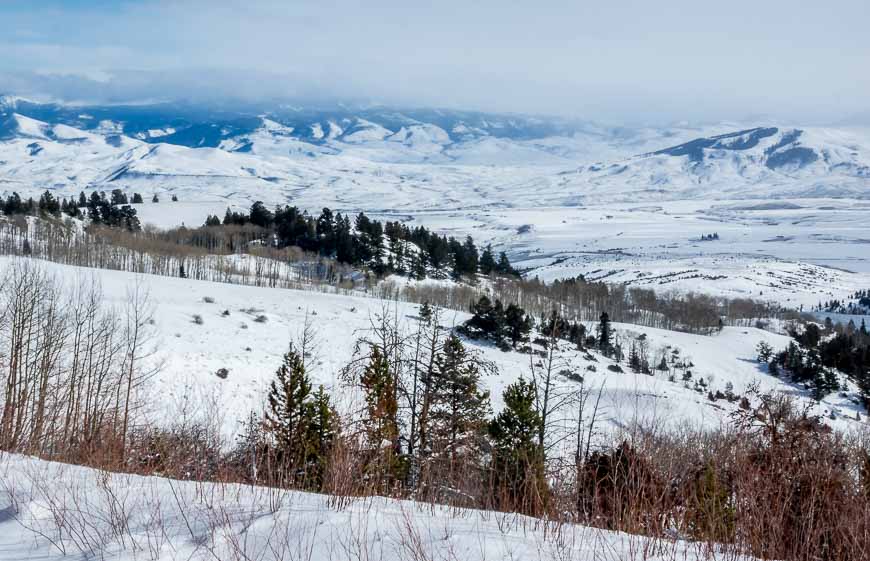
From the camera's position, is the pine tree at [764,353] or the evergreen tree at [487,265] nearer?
the pine tree at [764,353]

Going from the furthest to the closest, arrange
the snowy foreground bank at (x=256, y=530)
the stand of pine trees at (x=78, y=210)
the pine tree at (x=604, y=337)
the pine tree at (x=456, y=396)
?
the stand of pine trees at (x=78, y=210), the pine tree at (x=604, y=337), the pine tree at (x=456, y=396), the snowy foreground bank at (x=256, y=530)

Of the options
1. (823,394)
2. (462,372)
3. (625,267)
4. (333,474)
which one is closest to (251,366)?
(462,372)

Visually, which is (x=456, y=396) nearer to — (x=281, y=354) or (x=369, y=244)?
(x=281, y=354)

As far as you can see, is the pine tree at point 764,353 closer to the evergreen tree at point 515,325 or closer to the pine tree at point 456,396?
the evergreen tree at point 515,325

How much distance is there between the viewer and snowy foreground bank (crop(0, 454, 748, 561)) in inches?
179

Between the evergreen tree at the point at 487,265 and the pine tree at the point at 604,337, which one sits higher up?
the evergreen tree at the point at 487,265

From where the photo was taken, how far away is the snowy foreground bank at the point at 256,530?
14.9 ft

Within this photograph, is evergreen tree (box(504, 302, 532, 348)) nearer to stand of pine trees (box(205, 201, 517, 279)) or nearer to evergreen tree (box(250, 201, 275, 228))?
stand of pine trees (box(205, 201, 517, 279))

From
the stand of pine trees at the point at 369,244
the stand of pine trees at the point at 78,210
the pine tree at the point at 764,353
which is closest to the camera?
the pine tree at the point at 764,353

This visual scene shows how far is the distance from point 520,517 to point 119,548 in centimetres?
350

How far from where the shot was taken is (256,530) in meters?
4.84

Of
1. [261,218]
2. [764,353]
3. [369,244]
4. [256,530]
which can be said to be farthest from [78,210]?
[256,530]

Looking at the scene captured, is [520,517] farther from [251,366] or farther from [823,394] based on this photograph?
[823,394]

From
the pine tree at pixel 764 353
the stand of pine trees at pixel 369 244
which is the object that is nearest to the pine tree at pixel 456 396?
the pine tree at pixel 764 353
